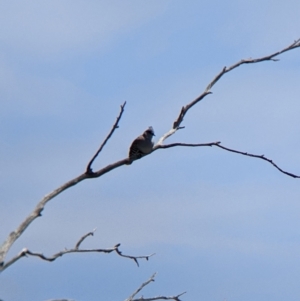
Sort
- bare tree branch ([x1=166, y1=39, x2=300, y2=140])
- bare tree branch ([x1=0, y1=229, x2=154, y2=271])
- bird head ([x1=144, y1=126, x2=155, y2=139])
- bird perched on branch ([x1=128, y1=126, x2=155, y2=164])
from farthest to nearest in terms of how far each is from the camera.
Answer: bird head ([x1=144, y1=126, x2=155, y2=139]) < bird perched on branch ([x1=128, y1=126, x2=155, y2=164]) < bare tree branch ([x1=166, y1=39, x2=300, y2=140]) < bare tree branch ([x1=0, y1=229, x2=154, y2=271])

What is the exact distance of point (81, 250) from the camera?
762cm

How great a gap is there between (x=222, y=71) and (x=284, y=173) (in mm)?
1434

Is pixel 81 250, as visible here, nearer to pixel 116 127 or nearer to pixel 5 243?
pixel 5 243

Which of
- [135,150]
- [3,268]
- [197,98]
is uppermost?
[135,150]

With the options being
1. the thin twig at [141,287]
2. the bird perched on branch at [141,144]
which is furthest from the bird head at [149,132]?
the thin twig at [141,287]

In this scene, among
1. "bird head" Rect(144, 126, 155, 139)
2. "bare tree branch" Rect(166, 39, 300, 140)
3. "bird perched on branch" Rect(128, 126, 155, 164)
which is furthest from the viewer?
"bird head" Rect(144, 126, 155, 139)

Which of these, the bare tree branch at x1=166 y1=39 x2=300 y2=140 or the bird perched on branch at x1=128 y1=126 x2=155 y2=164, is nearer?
the bare tree branch at x1=166 y1=39 x2=300 y2=140

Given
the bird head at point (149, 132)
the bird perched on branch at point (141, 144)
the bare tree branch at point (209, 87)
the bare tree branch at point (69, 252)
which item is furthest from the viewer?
the bird head at point (149, 132)

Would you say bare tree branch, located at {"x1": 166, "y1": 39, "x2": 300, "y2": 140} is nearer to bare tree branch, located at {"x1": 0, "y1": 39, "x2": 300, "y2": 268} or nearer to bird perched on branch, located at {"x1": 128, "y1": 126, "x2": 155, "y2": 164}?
bare tree branch, located at {"x1": 0, "y1": 39, "x2": 300, "y2": 268}

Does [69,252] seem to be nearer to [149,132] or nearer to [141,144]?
[141,144]

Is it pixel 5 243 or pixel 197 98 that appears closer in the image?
pixel 5 243

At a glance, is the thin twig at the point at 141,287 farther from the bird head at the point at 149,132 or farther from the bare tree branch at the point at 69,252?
the bird head at the point at 149,132

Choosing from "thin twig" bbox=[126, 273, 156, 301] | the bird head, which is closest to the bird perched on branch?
the bird head

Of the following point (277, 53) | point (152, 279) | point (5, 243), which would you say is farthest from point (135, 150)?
point (5, 243)
